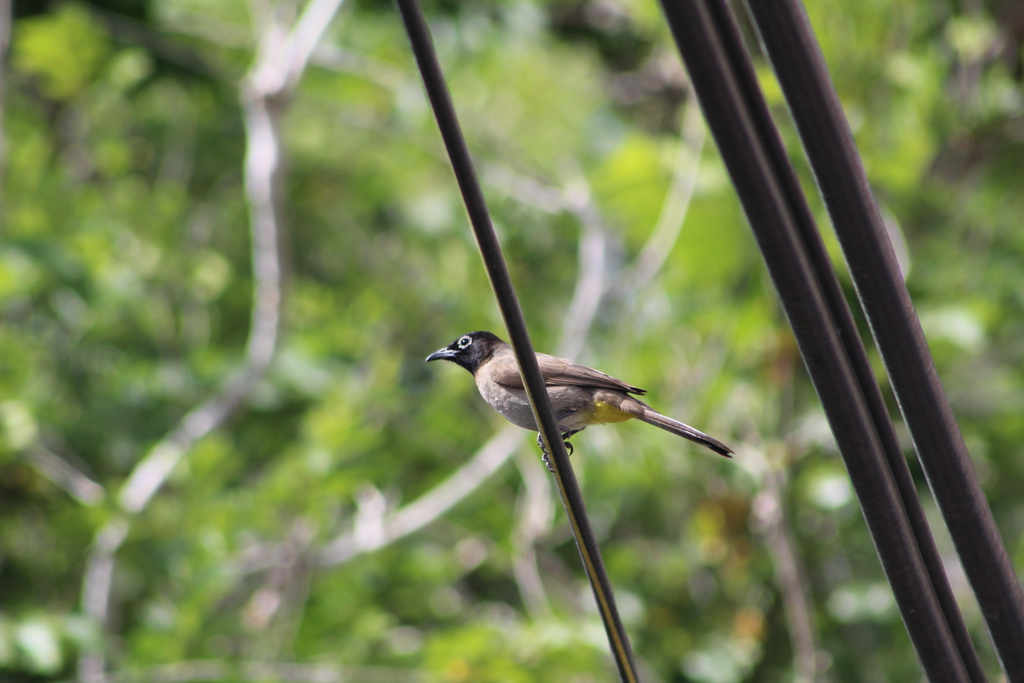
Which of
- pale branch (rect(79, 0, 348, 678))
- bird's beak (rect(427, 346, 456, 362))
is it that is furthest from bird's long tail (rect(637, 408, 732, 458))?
pale branch (rect(79, 0, 348, 678))

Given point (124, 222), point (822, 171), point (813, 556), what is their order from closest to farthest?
point (822, 171), point (813, 556), point (124, 222)

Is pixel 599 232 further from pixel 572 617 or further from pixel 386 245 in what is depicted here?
pixel 386 245

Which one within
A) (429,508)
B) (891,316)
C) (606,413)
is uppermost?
(429,508)

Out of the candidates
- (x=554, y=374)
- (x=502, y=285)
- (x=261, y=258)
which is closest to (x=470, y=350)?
(x=554, y=374)

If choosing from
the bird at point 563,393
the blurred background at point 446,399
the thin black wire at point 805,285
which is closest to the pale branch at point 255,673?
the blurred background at point 446,399

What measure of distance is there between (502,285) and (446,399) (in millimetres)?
5699

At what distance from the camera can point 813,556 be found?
7012 mm

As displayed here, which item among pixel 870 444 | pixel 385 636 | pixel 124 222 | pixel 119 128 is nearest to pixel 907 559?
pixel 870 444

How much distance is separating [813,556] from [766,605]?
1.76 ft

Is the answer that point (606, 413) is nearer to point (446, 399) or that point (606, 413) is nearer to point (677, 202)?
point (677, 202)

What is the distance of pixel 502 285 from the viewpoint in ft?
4.91

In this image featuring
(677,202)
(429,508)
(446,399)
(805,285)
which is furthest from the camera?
(446,399)

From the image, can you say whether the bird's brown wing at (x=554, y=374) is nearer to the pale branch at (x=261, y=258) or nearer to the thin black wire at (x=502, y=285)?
the thin black wire at (x=502, y=285)

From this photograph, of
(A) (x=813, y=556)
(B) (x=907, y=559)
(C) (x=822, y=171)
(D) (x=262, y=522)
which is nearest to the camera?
(C) (x=822, y=171)
